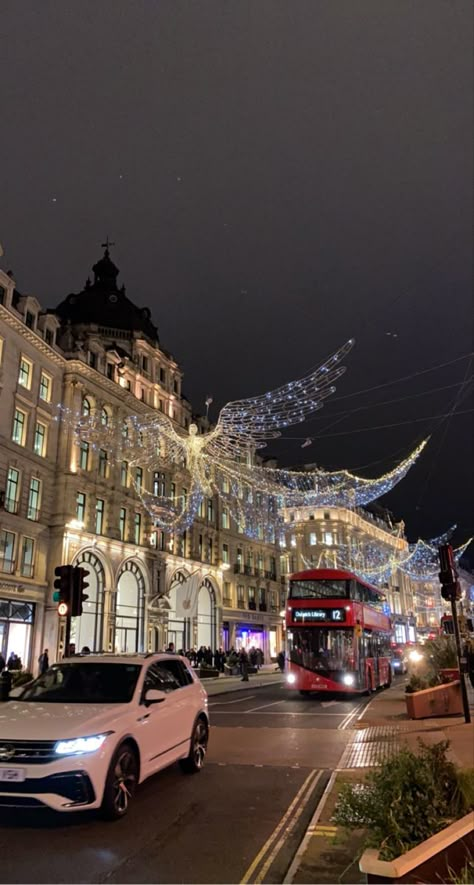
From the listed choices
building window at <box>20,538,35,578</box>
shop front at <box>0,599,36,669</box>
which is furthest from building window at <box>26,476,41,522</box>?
shop front at <box>0,599,36,669</box>

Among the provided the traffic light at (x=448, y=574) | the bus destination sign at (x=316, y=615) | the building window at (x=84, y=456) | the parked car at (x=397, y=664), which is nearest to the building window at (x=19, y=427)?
the building window at (x=84, y=456)

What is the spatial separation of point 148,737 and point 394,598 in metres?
91.3

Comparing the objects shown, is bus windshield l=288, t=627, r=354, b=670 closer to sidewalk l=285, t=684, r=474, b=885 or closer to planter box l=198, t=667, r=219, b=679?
sidewalk l=285, t=684, r=474, b=885

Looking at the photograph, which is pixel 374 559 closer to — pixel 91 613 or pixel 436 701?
pixel 91 613

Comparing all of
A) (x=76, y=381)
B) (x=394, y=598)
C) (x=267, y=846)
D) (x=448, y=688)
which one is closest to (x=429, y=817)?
(x=267, y=846)

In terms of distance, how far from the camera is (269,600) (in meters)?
56.3

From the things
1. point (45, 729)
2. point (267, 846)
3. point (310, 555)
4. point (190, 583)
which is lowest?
point (267, 846)

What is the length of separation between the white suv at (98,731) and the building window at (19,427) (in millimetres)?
23501

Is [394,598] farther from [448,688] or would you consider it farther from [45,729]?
[45,729]

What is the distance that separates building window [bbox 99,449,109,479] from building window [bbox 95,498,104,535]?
149 cm

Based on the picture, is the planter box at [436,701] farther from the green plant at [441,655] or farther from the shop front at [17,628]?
the shop front at [17,628]

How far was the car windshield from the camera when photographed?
300 inches

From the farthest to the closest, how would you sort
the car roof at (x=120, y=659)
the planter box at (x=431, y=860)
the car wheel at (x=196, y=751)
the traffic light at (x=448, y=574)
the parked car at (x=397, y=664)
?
the parked car at (x=397, y=664), the traffic light at (x=448, y=574), the car wheel at (x=196, y=751), the car roof at (x=120, y=659), the planter box at (x=431, y=860)

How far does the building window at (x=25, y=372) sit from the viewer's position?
103 feet
